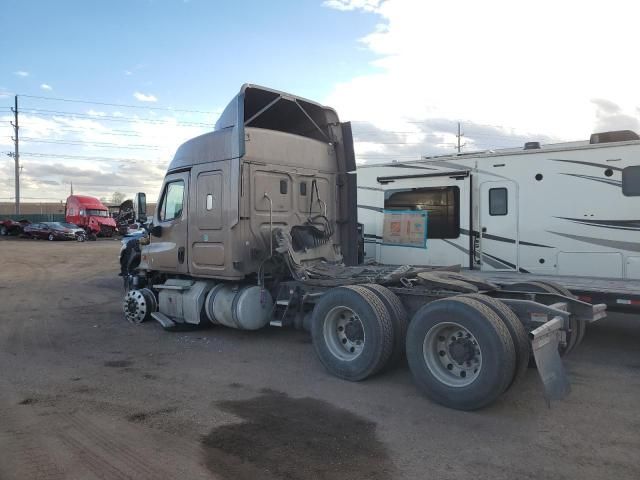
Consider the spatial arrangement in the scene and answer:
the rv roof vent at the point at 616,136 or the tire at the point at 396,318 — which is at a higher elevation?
the rv roof vent at the point at 616,136

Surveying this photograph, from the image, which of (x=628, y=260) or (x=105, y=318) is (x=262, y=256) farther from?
(x=628, y=260)

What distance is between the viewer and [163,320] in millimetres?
8336

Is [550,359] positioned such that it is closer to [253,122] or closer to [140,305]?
[253,122]

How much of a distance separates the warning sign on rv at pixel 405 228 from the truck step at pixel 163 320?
4.34 metres

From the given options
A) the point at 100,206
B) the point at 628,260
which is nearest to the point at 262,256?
the point at 628,260

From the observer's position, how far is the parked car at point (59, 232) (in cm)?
3516

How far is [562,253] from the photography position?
8.36 m

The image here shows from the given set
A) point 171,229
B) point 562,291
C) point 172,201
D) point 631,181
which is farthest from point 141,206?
point 631,181

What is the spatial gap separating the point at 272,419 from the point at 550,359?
97.4 inches

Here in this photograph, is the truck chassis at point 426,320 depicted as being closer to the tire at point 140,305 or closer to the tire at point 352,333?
the tire at point 352,333

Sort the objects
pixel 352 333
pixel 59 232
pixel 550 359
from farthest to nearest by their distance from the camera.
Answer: pixel 59 232, pixel 352 333, pixel 550 359

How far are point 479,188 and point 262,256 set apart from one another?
4.08m

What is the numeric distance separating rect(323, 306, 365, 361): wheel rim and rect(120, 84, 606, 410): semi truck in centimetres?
2

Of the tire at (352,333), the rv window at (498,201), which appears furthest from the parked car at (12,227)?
the tire at (352,333)
